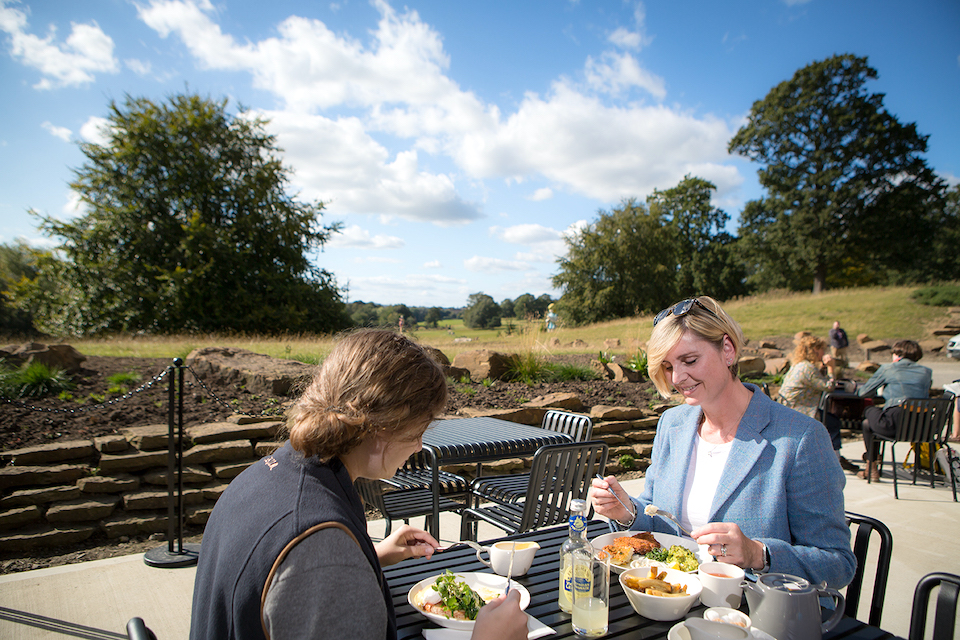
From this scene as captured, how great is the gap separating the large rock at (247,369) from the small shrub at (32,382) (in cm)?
124

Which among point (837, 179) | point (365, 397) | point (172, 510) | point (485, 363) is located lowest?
point (172, 510)

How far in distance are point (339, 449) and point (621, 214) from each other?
140 ft

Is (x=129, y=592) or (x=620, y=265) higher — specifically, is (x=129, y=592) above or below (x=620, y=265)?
below

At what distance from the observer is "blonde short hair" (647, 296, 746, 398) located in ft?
6.38

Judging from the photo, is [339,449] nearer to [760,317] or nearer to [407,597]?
[407,597]

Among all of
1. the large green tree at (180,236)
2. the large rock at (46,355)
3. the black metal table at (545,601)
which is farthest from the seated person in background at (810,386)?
the large green tree at (180,236)

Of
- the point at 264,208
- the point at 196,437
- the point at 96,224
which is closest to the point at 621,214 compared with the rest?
the point at 264,208

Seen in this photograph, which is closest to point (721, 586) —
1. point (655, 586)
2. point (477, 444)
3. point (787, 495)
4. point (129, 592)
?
point (655, 586)

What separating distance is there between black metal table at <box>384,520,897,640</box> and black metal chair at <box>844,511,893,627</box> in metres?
0.38

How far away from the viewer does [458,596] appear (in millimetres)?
1282

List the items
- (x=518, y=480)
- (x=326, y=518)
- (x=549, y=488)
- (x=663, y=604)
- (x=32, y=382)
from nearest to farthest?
(x=326, y=518), (x=663, y=604), (x=549, y=488), (x=518, y=480), (x=32, y=382)

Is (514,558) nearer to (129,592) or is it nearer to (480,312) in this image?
(129,592)

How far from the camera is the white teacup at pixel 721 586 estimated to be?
1.27m

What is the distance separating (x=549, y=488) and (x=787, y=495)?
4.92 ft
